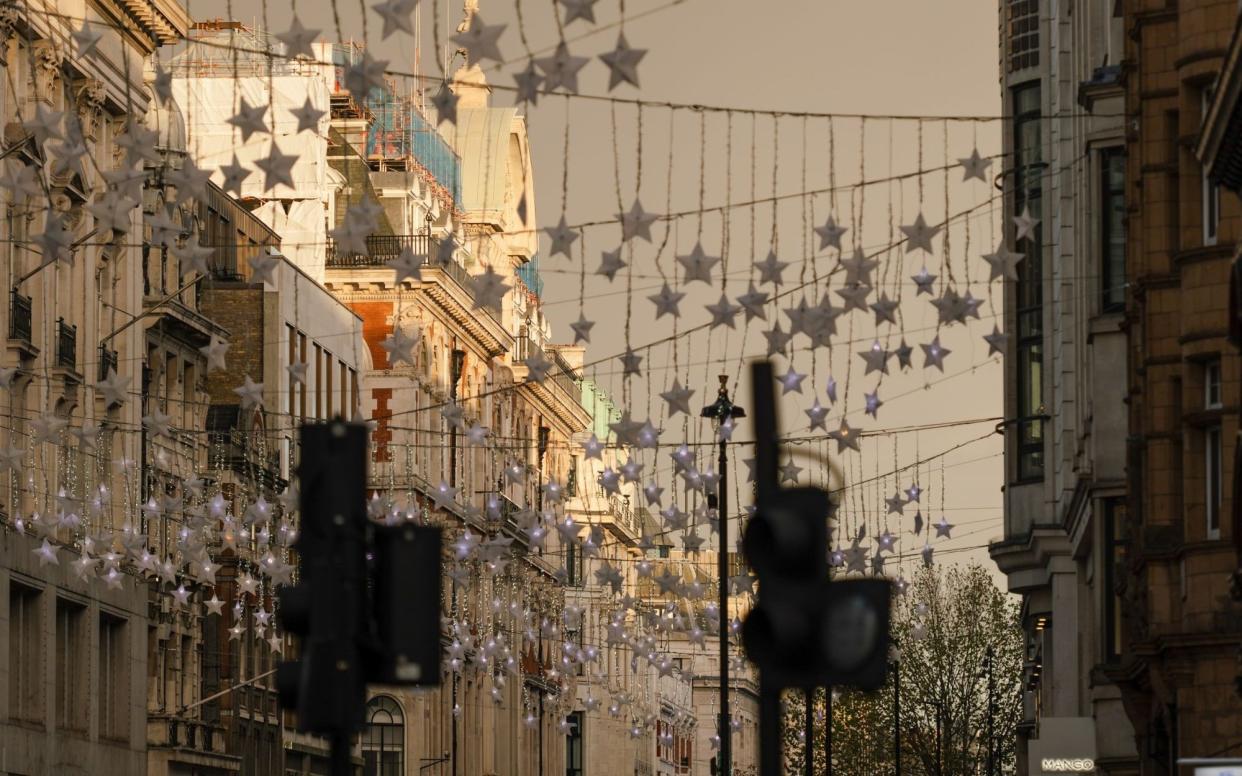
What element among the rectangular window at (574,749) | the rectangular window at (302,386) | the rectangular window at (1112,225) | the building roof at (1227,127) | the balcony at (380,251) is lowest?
the rectangular window at (574,749)

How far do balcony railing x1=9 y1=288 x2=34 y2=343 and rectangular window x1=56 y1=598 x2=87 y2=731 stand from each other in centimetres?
588

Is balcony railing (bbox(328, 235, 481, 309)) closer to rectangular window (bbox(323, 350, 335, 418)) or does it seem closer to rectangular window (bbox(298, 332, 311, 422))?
rectangular window (bbox(323, 350, 335, 418))

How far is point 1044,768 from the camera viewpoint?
42812mm

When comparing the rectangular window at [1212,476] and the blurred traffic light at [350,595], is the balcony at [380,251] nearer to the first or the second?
the rectangular window at [1212,476]

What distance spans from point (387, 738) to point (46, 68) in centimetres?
4356

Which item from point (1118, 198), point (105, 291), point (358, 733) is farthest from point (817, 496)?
point (105, 291)

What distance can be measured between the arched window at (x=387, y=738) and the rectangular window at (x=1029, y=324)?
40.2 meters

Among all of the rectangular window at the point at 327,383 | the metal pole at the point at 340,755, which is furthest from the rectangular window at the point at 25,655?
the metal pole at the point at 340,755

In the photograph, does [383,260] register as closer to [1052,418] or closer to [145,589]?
[145,589]

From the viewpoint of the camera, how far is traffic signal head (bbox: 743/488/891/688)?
35.0 ft

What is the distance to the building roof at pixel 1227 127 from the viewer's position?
22812mm

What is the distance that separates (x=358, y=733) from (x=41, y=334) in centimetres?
4334

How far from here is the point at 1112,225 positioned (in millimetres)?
41094

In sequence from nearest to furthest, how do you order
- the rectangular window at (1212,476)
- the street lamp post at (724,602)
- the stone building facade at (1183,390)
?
1. the stone building facade at (1183,390)
2. the rectangular window at (1212,476)
3. the street lamp post at (724,602)
